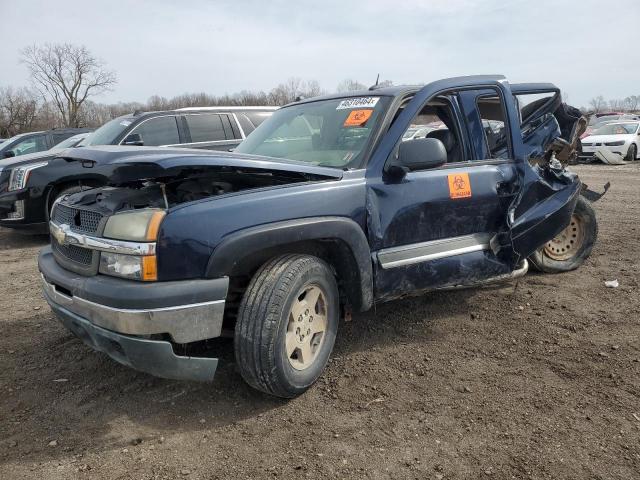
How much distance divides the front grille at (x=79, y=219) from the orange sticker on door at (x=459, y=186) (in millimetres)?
2284

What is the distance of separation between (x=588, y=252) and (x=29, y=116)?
154 feet

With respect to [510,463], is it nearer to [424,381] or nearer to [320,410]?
[424,381]

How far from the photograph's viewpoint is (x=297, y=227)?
269cm

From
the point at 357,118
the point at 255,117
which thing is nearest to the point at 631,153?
the point at 255,117

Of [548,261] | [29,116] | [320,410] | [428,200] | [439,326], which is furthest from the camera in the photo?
[29,116]

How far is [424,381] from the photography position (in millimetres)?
3078

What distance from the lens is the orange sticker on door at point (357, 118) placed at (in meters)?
3.39

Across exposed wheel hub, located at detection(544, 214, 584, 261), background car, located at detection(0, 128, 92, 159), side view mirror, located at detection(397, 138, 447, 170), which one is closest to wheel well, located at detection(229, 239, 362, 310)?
side view mirror, located at detection(397, 138, 447, 170)

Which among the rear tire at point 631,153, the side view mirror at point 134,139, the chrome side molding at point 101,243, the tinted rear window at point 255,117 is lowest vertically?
the rear tire at point 631,153

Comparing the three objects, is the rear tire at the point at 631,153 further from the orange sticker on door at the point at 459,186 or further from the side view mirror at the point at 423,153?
the side view mirror at the point at 423,153

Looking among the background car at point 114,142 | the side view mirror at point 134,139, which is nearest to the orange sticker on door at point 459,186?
the background car at point 114,142

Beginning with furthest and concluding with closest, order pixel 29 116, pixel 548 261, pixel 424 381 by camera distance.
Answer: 1. pixel 29 116
2. pixel 548 261
3. pixel 424 381

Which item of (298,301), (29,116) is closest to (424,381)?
(298,301)

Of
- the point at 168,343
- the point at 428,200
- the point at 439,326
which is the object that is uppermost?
the point at 428,200
